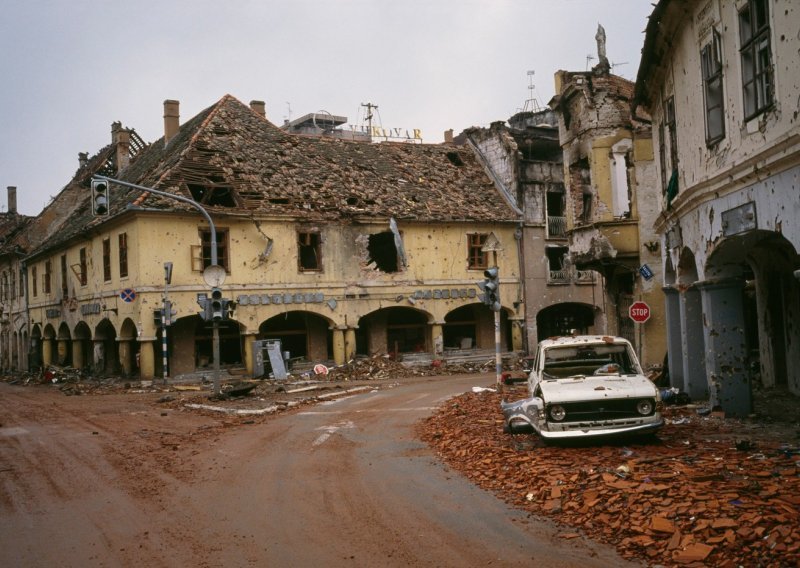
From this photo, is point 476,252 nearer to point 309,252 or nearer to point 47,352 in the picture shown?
point 309,252

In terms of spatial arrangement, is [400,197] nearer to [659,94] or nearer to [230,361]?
[230,361]

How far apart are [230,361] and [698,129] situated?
23.2 metres

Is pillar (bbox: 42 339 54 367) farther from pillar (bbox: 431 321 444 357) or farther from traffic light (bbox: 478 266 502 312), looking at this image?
traffic light (bbox: 478 266 502 312)

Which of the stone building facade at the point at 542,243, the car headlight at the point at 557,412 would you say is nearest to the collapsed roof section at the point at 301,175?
the stone building facade at the point at 542,243

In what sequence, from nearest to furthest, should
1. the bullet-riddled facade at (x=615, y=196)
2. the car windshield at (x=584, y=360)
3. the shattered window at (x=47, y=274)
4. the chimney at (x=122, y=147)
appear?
1. the car windshield at (x=584, y=360)
2. the bullet-riddled facade at (x=615, y=196)
3. the shattered window at (x=47, y=274)
4. the chimney at (x=122, y=147)

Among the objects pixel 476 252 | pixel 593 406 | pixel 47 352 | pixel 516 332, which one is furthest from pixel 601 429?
pixel 47 352

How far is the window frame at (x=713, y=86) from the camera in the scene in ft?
39.6

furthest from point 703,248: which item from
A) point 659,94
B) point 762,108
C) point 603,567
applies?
point 603,567

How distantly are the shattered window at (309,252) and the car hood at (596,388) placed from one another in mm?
21959

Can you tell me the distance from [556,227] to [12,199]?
42.6 m

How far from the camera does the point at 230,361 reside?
3200 centimetres

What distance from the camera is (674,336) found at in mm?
17891

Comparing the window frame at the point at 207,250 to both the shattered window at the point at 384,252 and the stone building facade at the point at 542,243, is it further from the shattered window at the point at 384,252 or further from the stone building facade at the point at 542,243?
the stone building facade at the point at 542,243

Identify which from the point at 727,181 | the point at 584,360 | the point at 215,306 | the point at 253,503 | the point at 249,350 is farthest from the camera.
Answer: the point at 249,350
